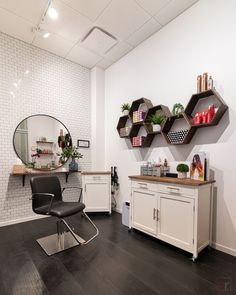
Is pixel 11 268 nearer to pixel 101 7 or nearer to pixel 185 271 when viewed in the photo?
pixel 185 271

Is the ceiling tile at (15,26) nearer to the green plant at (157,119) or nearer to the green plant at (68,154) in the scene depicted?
the green plant at (68,154)

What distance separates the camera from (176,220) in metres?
2.18

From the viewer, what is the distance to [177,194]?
7.15 feet

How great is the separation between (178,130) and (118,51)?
7.18 ft

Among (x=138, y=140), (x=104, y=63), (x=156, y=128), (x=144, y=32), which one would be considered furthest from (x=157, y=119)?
(x=104, y=63)

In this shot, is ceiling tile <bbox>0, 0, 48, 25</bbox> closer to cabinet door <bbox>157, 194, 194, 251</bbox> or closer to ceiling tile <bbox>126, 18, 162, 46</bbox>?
ceiling tile <bbox>126, 18, 162, 46</bbox>

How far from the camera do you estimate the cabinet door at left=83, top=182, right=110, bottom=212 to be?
11.6ft

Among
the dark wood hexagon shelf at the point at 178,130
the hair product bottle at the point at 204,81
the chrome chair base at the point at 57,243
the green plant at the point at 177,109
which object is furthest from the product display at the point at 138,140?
the chrome chair base at the point at 57,243

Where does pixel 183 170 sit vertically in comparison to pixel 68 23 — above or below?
below

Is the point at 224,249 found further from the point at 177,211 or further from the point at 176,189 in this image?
the point at 176,189

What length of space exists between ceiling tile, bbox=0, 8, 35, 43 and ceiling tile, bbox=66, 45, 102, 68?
2.61ft

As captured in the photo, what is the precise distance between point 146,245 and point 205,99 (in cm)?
216

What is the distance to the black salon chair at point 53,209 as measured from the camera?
88.8 inches

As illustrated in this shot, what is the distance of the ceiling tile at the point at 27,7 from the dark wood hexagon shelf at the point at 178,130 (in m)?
2.54
